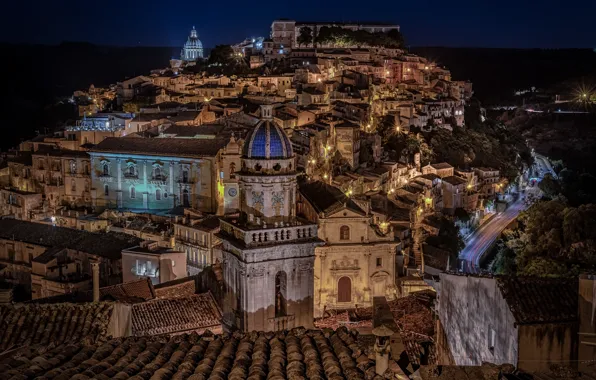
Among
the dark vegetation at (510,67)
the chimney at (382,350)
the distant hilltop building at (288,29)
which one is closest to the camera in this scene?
the chimney at (382,350)

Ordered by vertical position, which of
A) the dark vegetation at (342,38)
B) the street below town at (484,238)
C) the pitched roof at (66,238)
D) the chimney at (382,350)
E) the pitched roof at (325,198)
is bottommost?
the street below town at (484,238)

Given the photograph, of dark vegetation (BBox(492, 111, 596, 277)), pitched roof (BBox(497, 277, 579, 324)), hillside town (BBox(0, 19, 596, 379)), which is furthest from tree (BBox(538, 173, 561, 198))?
pitched roof (BBox(497, 277, 579, 324))

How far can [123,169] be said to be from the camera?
46656mm

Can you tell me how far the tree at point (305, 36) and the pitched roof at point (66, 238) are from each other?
6591 centimetres

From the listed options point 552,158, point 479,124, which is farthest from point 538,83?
point 479,124

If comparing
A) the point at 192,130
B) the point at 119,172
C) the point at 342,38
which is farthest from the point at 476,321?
the point at 342,38

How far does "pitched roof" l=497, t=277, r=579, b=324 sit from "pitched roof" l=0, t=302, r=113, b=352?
8556 mm

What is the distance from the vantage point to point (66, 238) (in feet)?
122

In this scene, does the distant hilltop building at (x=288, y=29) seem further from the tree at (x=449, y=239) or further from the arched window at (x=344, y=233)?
the arched window at (x=344, y=233)

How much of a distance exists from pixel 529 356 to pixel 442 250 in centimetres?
2940

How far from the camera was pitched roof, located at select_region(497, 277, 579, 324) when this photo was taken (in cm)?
1370

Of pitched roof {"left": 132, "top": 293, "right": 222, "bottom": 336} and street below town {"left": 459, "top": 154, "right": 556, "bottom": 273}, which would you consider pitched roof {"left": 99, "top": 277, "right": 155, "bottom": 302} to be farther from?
street below town {"left": 459, "top": 154, "right": 556, "bottom": 273}

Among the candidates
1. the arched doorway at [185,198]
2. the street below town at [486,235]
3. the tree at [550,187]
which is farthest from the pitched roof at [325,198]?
the tree at [550,187]

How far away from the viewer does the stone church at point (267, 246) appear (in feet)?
68.2
